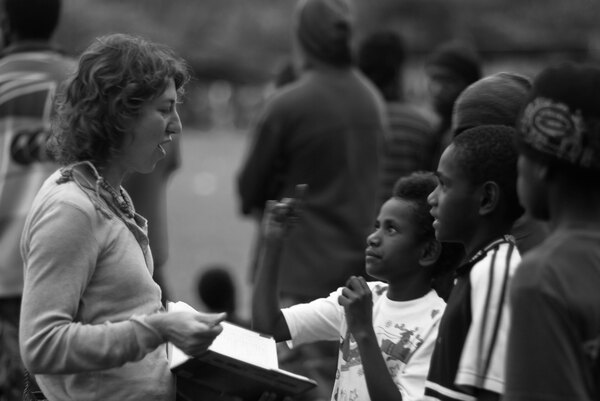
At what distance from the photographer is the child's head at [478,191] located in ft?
10.7

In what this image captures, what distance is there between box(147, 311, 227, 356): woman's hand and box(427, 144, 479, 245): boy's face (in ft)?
1.93

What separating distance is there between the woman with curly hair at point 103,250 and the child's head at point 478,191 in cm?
62

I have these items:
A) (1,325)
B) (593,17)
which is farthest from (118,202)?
(593,17)

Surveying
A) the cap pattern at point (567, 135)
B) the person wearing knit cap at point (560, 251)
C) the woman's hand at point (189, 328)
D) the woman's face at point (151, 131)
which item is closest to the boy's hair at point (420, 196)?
the woman's face at point (151, 131)

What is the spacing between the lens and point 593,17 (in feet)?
135

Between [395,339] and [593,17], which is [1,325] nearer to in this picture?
[395,339]

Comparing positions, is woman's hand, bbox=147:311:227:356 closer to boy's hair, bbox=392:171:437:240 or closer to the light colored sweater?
the light colored sweater

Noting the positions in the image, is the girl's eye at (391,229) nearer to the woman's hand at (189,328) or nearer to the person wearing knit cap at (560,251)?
the woman's hand at (189,328)

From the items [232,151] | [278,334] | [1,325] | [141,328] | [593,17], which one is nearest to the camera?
[141,328]

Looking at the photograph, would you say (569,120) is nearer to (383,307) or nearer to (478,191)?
(478,191)

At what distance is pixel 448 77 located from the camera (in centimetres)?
670

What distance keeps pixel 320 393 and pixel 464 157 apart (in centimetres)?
331

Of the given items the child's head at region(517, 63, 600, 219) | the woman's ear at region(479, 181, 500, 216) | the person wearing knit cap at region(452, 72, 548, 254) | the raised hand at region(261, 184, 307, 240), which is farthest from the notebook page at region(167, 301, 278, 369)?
the child's head at region(517, 63, 600, 219)

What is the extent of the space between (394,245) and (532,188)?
42.8 inches
